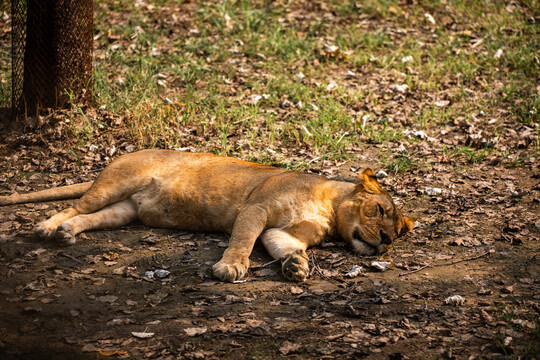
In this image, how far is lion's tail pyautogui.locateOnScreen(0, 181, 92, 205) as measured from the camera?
5.59m

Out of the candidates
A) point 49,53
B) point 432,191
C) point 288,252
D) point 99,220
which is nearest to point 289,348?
point 288,252

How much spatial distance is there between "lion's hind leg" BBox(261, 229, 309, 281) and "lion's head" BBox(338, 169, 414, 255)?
0.48 meters

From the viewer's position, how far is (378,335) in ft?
12.5

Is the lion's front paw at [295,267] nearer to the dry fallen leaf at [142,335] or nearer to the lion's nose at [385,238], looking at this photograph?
the lion's nose at [385,238]

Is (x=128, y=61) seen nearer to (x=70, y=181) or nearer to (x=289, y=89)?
(x=289, y=89)

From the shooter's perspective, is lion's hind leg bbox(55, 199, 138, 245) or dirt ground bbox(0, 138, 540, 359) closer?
dirt ground bbox(0, 138, 540, 359)

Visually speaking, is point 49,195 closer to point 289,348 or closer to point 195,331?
point 195,331

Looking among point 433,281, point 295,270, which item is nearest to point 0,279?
point 295,270

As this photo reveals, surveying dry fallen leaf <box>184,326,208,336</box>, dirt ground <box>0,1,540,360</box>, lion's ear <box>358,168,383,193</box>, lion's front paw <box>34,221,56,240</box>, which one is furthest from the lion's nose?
lion's front paw <box>34,221,56,240</box>

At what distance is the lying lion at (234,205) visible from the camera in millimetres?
5023

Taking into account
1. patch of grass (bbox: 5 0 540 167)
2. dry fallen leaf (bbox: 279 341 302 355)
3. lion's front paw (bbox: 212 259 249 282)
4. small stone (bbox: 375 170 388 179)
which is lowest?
dry fallen leaf (bbox: 279 341 302 355)

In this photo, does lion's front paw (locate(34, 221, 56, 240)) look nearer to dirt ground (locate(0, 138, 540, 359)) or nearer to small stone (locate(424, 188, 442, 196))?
dirt ground (locate(0, 138, 540, 359))

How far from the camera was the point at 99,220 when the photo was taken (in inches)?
213

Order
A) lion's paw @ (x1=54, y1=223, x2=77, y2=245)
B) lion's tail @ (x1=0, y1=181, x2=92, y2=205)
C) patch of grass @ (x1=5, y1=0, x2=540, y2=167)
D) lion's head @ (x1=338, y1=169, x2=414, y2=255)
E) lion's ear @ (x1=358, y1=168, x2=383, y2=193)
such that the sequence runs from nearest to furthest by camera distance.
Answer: lion's paw @ (x1=54, y1=223, x2=77, y2=245), lion's head @ (x1=338, y1=169, x2=414, y2=255), lion's ear @ (x1=358, y1=168, x2=383, y2=193), lion's tail @ (x1=0, y1=181, x2=92, y2=205), patch of grass @ (x1=5, y1=0, x2=540, y2=167)
